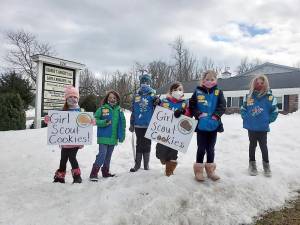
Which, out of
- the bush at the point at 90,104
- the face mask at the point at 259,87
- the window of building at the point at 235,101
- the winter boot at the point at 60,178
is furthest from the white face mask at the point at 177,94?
the window of building at the point at 235,101

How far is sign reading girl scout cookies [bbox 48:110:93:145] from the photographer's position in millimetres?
5848

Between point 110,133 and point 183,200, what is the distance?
6.87 feet

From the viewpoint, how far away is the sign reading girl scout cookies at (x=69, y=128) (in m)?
5.85

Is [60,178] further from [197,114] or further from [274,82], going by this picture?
[274,82]

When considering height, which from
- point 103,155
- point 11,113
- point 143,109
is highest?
point 143,109

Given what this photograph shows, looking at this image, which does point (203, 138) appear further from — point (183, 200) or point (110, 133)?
point (110, 133)

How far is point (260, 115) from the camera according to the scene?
19.5 feet

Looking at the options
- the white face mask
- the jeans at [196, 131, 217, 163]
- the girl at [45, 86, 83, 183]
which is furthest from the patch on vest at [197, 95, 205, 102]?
the girl at [45, 86, 83, 183]

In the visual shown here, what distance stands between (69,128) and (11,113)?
876cm

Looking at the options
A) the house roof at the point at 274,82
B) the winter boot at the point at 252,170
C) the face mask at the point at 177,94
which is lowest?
the winter boot at the point at 252,170

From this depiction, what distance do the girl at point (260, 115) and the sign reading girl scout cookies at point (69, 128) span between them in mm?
2940

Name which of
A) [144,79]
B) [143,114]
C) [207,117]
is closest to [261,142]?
[207,117]

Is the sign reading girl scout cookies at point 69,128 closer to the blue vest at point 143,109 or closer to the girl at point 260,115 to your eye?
the blue vest at point 143,109

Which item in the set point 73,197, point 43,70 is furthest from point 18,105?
point 73,197
